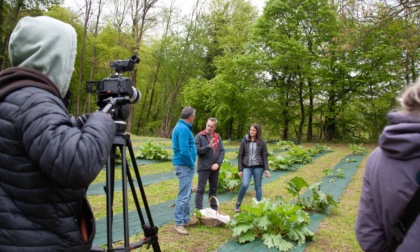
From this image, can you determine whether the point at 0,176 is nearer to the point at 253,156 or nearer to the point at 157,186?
the point at 253,156

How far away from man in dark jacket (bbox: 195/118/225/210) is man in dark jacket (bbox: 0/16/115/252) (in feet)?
12.3

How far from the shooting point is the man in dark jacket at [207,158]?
5.02 m

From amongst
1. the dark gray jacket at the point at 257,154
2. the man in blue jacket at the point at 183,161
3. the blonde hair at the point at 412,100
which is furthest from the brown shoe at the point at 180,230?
the blonde hair at the point at 412,100

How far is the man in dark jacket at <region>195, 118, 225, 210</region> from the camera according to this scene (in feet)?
16.5

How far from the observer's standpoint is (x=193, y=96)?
23.6 m

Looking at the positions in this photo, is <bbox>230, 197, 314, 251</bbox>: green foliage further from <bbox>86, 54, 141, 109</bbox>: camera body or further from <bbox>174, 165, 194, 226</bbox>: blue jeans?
<bbox>86, 54, 141, 109</bbox>: camera body

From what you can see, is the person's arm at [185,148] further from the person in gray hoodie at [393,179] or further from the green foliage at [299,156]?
the green foliage at [299,156]

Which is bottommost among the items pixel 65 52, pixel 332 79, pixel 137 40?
pixel 65 52

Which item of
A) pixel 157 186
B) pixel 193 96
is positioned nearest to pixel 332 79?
pixel 193 96

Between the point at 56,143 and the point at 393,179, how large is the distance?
4.02ft

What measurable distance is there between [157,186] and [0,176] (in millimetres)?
6273

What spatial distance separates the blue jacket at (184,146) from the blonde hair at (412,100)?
3320mm

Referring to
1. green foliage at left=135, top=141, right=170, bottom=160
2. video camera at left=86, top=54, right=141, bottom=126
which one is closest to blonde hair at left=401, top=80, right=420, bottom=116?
video camera at left=86, top=54, right=141, bottom=126

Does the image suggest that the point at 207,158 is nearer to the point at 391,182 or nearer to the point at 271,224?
the point at 271,224
